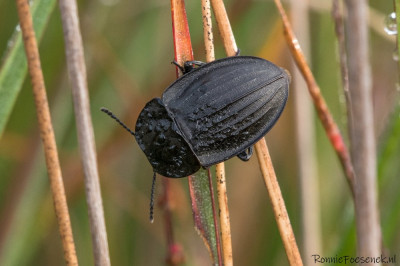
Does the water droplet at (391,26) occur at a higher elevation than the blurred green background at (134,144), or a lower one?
higher

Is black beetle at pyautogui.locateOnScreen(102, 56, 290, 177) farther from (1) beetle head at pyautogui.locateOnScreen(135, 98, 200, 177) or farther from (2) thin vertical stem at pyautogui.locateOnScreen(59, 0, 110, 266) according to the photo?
(2) thin vertical stem at pyautogui.locateOnScreen(59, 0, 110, 266)

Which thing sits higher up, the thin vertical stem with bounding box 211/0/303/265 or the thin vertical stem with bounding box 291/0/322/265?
the thin vertical stem with bounding box 211/0/303/265

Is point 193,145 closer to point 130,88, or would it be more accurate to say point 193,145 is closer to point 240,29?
point 130,88

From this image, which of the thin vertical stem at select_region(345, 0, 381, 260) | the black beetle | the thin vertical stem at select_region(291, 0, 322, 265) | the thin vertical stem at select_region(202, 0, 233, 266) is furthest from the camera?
the thin vertical stem at select_region(291, 0, 322, 265)

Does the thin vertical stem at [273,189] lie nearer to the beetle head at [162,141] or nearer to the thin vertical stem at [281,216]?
the thin vertical stem at [281,216]

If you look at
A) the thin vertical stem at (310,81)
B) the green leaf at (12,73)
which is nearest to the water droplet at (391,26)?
the thin vertical stem at (310,81)

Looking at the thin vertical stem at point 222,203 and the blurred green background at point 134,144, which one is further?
the blurred green background at point 134,144

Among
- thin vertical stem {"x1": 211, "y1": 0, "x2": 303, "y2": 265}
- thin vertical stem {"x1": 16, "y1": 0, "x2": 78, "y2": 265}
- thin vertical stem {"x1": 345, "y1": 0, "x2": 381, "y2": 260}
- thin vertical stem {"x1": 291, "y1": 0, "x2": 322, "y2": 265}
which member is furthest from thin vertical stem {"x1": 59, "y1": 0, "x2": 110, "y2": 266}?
thin vertical stem {"x1": 291, "y1": 0, "x2": 322, "y2": 265}
